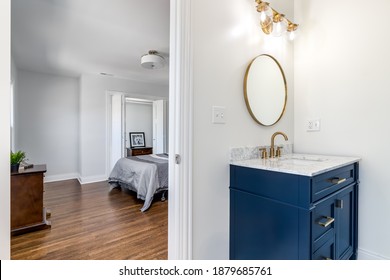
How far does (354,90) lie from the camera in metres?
1.64

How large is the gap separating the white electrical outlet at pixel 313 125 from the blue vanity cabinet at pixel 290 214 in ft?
1.48

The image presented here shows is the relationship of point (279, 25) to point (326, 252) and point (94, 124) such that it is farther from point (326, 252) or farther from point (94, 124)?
point (94, 124)

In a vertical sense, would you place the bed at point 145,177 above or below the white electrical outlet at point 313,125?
below

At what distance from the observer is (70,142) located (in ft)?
15.3

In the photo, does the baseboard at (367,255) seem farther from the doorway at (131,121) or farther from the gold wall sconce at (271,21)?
the doorway at (131,121)

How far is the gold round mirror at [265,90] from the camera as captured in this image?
5.10 feet

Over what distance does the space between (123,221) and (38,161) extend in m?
3.04

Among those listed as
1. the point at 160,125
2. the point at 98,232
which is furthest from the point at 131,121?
the point at 98,232

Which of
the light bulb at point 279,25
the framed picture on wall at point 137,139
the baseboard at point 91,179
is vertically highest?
the light bulb at point 279,25

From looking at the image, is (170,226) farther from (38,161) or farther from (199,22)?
(38,161)

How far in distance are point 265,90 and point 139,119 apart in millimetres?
5281

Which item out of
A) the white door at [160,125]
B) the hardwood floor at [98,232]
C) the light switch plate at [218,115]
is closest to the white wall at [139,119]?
the white door at [160,125]

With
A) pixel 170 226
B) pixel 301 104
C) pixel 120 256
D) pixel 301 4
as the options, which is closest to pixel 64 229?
pixel 120 256
